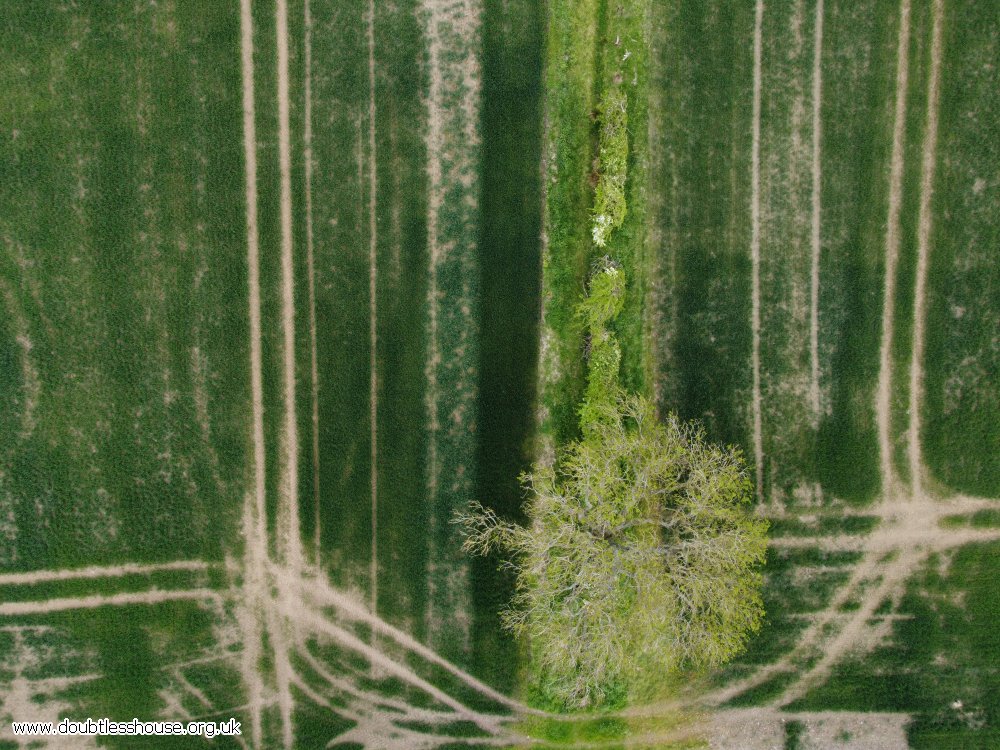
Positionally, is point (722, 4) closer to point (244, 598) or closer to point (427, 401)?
point (427, 401)

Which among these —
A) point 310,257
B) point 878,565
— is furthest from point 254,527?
point 878,565

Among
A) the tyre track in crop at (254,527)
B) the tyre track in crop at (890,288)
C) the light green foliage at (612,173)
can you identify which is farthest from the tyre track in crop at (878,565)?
the tyre track in crop at (254,527)

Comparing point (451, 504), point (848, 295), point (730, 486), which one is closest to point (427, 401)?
point (451, 504)

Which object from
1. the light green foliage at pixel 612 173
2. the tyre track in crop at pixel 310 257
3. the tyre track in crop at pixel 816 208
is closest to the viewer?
the light green foliage at pixel 612 173

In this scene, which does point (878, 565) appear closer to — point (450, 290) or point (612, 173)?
point (612, 173)

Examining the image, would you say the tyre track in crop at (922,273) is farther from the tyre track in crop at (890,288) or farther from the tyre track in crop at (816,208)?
the tyre track in crop at (816,208)
